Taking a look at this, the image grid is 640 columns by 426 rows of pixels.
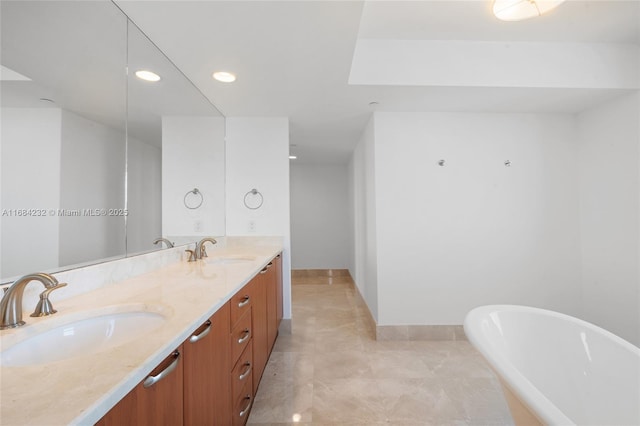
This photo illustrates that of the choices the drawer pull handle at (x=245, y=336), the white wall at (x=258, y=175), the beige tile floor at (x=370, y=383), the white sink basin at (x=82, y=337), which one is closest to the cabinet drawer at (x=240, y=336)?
the drawer pull handle at (x=245, y=336)

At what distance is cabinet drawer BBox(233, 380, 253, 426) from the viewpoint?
4.19ft

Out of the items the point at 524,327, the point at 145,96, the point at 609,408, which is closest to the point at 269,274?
the point at 145,96

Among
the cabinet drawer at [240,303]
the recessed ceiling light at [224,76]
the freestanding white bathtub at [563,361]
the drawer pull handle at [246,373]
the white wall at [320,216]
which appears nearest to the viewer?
the freestanding white bathtub at [563,361]

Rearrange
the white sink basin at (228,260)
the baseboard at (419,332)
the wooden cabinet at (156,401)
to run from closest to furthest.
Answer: the wooden cabinet at (156,401) < the white sink basin at (228,260) < the baseboard at (419,332)

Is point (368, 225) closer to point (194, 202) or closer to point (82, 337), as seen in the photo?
point (194, 202)

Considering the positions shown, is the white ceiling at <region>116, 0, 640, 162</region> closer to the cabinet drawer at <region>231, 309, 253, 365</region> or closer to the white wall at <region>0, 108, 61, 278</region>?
the white wall at <region>0, 108, 61, 278</region>

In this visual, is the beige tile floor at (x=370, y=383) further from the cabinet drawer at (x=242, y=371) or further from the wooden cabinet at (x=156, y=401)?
the wooden cabinet at (x=156, y=401)

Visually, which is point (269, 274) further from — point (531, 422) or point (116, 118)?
point (531, 422)

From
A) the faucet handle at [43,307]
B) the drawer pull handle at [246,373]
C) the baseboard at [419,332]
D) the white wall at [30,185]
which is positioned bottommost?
the baseboard at [419,332]

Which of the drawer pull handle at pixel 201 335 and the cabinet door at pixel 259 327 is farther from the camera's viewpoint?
the cabinet door at pixel 259 327

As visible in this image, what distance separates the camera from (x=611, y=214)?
2.41 metres

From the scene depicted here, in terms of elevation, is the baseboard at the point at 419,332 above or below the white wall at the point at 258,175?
below

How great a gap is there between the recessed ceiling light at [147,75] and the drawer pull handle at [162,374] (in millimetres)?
1628

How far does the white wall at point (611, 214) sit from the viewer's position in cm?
223
